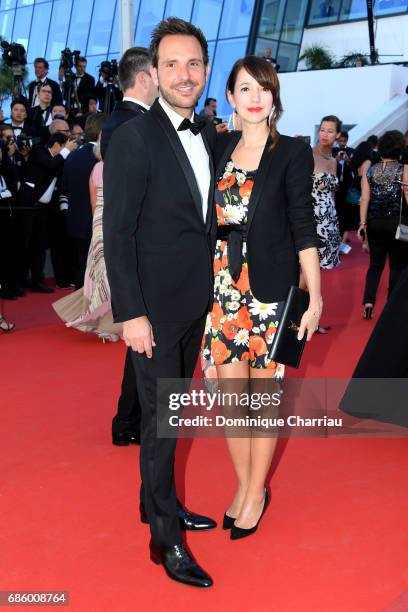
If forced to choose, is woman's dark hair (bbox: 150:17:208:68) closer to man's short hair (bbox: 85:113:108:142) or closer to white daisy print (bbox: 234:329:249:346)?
white daisy print (bbox: 234:329:249:346)

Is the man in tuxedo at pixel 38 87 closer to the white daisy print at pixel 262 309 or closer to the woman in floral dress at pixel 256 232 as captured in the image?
the woman in floral dress at pixel 256 232

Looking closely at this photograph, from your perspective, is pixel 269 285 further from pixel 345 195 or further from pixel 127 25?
pixel 345 195

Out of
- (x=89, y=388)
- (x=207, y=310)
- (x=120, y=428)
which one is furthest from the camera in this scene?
(x=89, y=388)

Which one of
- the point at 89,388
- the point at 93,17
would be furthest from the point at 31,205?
the point at 93,17

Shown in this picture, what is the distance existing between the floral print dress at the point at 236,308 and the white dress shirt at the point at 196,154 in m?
0.17

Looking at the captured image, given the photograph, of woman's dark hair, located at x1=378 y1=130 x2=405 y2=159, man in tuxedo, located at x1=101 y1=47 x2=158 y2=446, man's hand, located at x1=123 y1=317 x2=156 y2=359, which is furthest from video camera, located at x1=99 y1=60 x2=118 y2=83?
man's hand, located at x1=123 y1=317 x2=156 y2=359

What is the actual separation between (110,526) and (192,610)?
695 millimetres

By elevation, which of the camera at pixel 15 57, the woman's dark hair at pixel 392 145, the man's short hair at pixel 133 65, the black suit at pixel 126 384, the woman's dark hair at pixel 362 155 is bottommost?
the black suit at pixel 126 384

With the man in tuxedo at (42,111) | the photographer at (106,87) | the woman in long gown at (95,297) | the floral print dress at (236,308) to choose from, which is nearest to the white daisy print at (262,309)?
the floral print dress at (236,308)

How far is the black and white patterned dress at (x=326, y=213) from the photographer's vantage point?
6590 mm

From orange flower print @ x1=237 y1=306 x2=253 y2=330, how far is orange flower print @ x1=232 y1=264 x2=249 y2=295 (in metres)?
0.07

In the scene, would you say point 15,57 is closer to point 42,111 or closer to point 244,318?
point 42,111

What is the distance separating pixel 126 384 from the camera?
156 inches

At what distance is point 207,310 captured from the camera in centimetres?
272
